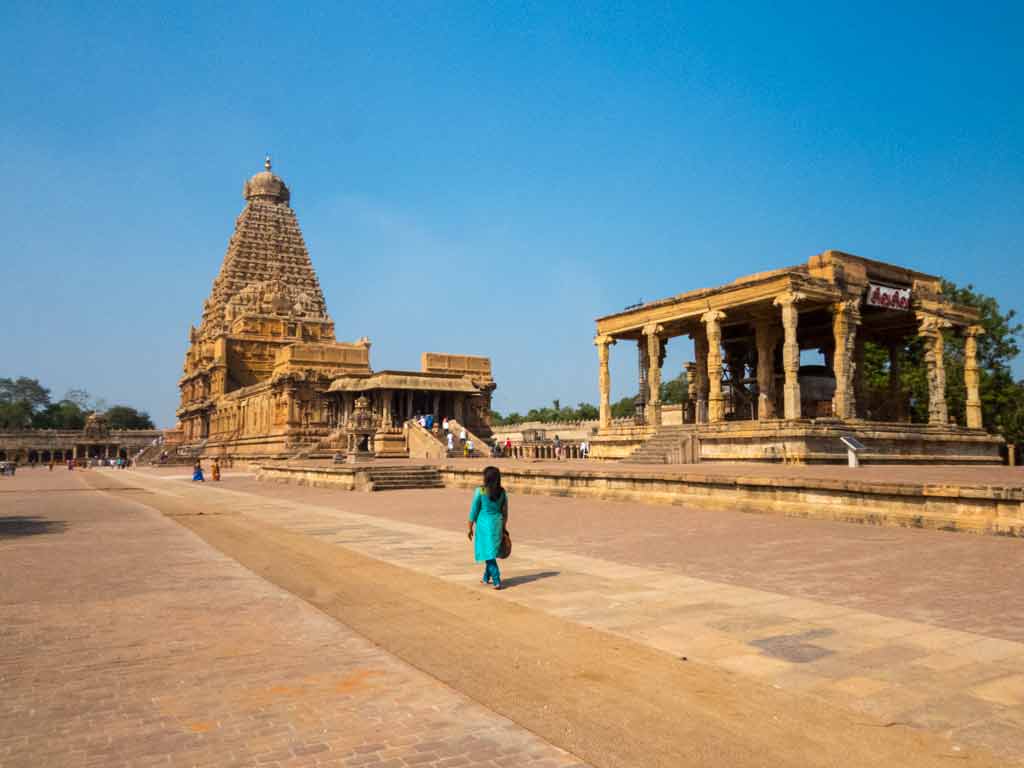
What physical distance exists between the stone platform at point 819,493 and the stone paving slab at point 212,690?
30.9 ft

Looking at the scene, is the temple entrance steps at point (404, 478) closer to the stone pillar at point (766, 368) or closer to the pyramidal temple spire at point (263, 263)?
the stone pillar at point (766, 368)

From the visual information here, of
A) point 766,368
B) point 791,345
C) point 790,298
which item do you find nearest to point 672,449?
point 791,345

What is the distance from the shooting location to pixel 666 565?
9312 millimetres

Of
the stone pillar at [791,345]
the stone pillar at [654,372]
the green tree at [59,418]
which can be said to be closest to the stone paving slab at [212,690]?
the stone pillar at [791,345]

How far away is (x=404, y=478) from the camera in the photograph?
25.4 m

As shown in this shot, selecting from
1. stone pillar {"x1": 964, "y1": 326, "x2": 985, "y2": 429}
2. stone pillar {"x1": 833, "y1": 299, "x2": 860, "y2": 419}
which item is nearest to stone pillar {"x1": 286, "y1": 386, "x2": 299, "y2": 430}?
stone pillar {"x1": 833, "y1": 299, "x2": 860, "y2": 419}

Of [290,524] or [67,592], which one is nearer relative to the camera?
[67,592]

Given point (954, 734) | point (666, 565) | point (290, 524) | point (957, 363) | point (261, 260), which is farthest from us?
point (261, 260)

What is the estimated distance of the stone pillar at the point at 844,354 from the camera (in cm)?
2741

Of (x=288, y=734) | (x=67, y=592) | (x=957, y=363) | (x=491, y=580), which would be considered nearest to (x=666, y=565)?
(x=491, y=580)

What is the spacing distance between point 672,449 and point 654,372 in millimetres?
7619

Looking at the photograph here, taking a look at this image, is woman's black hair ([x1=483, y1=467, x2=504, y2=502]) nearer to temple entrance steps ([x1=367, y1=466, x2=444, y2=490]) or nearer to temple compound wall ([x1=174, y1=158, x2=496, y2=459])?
temple entrance steps ([x1=367, y1=466, x2=444, y2=490])

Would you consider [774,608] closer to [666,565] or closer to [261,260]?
[666,565]

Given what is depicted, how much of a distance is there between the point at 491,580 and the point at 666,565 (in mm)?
2309
